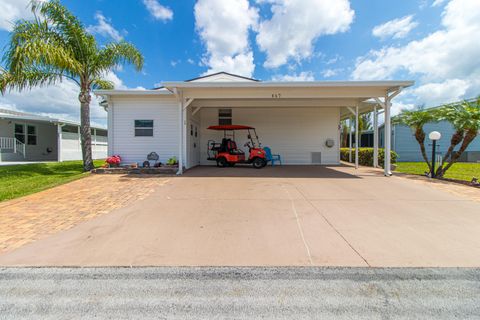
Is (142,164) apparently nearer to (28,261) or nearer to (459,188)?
(28,261)

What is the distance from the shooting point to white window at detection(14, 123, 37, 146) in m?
15.6

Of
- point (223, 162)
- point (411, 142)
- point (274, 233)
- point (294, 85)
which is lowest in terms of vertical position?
point (274, 233)

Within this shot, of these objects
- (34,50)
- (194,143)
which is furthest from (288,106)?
(34,50)

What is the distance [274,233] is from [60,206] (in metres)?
4.42

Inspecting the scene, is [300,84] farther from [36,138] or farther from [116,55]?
[36,138]

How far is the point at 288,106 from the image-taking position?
41.6 ft

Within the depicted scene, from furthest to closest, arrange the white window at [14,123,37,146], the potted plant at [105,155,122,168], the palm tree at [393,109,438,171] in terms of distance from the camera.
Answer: the white window at [14,123,37,146], the potted plant at [105,155,122,168], the palm tree at [393,109,438,171]

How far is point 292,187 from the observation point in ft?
22.2

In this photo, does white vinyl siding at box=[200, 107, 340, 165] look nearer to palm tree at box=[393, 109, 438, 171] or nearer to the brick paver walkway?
palm tree at box=[393, 109, 438, 171]

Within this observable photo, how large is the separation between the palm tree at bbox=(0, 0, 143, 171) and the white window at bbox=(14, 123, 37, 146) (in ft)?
29.8

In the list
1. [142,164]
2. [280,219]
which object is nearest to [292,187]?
[280,219]

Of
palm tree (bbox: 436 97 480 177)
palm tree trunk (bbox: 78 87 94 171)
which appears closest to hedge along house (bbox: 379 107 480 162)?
palm tree (bbox: 436 97 480 177)

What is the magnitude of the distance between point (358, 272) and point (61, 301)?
108 inches

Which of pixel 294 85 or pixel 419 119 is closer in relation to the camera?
pixel 294 85
